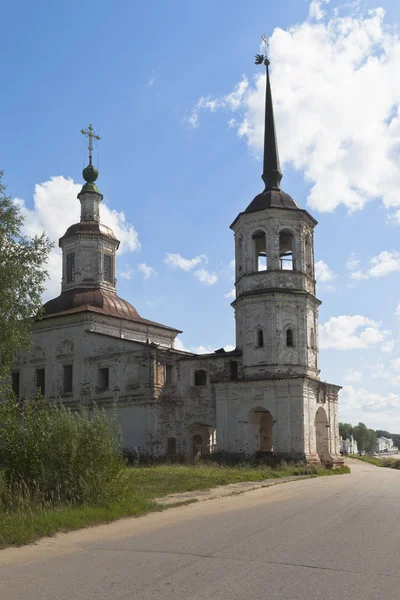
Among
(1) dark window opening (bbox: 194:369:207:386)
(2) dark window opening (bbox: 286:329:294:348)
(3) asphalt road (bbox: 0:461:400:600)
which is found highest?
(2) dark window opening (bbox: 286:329:294:348)

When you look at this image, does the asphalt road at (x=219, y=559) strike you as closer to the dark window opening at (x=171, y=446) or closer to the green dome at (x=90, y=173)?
the dark window opening at (x=171, y=446)

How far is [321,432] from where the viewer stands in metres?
30.4

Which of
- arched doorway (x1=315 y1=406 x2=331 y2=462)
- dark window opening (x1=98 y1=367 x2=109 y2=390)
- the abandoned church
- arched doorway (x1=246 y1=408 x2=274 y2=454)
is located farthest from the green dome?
arched doorway (x1=315 y1=406 x2=331 y2=462)

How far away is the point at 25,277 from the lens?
75.5ft

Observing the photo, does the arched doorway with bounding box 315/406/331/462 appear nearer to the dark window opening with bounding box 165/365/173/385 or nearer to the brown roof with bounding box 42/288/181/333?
the dark window opening with bounding box 165/365/173/385

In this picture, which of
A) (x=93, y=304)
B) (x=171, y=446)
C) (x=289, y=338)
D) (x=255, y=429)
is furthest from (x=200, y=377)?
(x=93, y=304)

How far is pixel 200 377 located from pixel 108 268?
10081 millimetres

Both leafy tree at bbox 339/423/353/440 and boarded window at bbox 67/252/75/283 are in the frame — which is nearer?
boarded window at bbox 67/252/75/283

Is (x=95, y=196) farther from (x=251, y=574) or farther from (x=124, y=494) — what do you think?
(x=251, y=574)

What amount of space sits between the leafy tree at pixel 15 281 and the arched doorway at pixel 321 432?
47.8 feet

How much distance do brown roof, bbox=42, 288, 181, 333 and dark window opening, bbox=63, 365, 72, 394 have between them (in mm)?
2912

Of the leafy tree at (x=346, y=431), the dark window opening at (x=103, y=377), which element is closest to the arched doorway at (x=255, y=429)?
the dark window opening at (x=103, y=377)

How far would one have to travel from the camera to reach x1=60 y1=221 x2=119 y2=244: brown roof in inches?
1453

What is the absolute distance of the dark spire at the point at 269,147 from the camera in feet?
108
